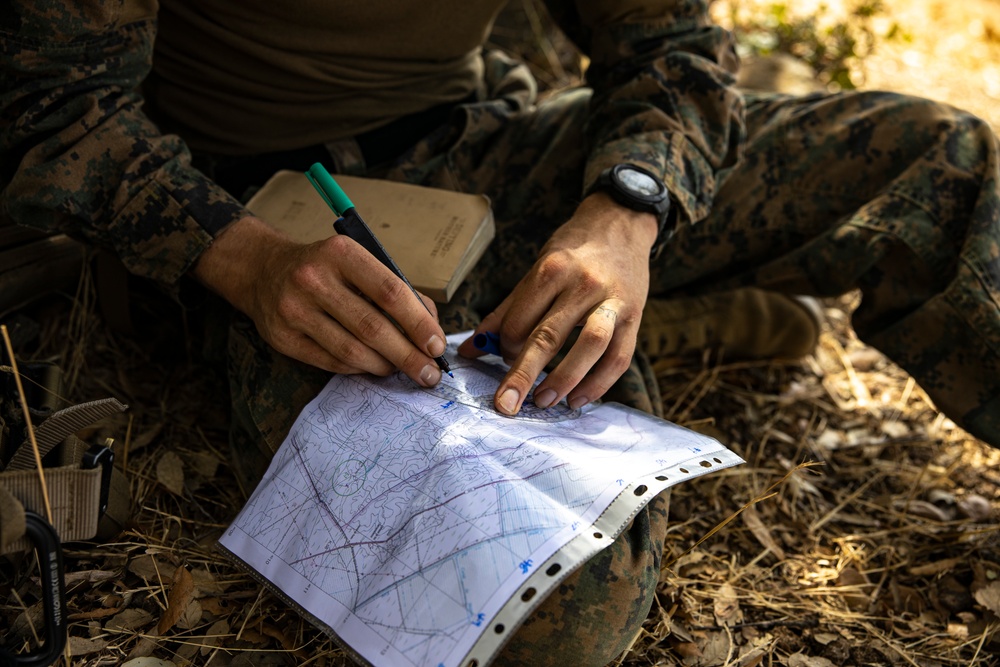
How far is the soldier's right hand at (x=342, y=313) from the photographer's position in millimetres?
1179

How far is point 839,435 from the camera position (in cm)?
192

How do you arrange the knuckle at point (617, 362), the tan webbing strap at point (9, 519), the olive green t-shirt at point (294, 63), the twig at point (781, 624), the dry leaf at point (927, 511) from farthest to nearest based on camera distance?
the dry leaf at point (927, 511)
the olive green t-shirt at point (294, 63)
the twig at point (781, 624)
the knuckle at point (617, 362)
the tan webbing strap at point (9, 519)

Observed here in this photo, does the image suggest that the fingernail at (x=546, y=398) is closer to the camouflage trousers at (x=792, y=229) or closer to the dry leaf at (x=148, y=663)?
the camouflage trousers at (x=792, y=229)

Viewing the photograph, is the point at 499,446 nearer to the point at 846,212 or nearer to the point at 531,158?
the point at 531,158

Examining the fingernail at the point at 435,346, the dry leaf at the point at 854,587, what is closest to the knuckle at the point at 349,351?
the fingernail at the point at 435,346

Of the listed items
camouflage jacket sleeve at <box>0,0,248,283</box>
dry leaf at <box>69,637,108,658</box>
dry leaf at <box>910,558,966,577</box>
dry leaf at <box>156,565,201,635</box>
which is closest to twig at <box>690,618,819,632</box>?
dry leaf at <box>910,558,966,577</box>

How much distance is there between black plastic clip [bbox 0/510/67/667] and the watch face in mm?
1045

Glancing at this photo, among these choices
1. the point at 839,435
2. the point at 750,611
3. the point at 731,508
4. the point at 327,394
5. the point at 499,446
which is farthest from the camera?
the point at 839,435

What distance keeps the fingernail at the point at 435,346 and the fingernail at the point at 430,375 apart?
2cm

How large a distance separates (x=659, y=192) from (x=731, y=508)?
67 centimetres

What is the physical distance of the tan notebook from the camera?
1.38 m

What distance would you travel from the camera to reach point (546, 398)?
4.07 feet

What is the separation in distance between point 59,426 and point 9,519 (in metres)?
0.23

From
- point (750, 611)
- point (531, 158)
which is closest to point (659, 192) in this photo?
point (531, 158)
